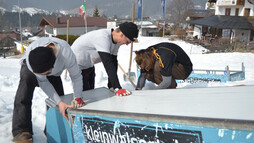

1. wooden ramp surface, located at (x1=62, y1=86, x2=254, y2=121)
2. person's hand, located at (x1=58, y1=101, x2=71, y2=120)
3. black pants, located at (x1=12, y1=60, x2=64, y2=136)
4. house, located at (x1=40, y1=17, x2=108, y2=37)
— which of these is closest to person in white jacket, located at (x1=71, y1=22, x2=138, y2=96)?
wooden ramp surface, located at (x1=62, y1=86, x2=254, y2=121)

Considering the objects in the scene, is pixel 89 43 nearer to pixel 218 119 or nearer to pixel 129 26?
pixel 129 26

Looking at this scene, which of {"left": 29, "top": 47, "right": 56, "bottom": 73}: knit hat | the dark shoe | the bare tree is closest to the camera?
{"left": 29, "top": 47, "right": 56, "bottom": 73}: knit hat

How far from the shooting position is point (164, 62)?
2.73m

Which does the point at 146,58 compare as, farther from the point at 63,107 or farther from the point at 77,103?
the point at 63,107

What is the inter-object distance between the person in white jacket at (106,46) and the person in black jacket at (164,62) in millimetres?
411

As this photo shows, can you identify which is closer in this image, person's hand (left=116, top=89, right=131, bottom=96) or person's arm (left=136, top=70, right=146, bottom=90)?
person's hand (left=116, top=89, right=131, bottom=96)

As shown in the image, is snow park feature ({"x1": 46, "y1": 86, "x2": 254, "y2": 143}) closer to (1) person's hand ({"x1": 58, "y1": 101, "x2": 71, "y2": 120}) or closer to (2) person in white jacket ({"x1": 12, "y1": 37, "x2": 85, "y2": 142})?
(1) person's hand ({"x1": 58, "y1": 101, "x2": 71, "y2": 120})

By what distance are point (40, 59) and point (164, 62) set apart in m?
1.63

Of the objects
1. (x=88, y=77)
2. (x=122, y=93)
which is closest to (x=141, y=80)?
(x=88, y=77)

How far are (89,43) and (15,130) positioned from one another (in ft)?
4.28

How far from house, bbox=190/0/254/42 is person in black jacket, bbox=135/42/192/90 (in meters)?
21.9

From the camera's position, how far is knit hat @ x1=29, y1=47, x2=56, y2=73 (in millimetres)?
1596

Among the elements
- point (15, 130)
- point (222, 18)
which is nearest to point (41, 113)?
point (15, 130)

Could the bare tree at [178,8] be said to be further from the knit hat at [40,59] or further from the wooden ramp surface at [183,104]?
the knit hat at [40,59]
